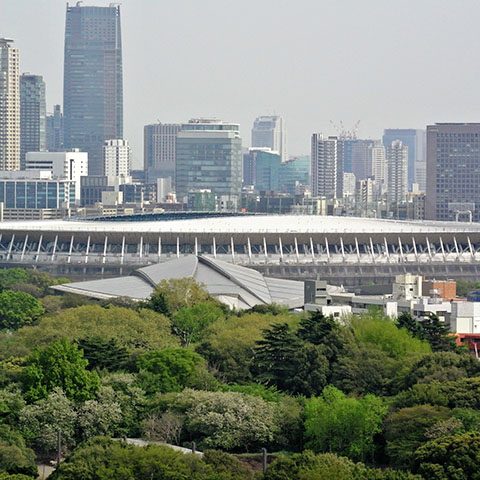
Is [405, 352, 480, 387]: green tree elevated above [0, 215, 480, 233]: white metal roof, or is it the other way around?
[0, 215, 480, 233]: white metal roof

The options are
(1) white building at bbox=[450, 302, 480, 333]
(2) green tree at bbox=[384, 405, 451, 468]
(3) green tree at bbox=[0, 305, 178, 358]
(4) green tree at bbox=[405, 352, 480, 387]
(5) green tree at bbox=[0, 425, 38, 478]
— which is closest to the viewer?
(5) green tree at bbox=[0, 425, 38, 478]

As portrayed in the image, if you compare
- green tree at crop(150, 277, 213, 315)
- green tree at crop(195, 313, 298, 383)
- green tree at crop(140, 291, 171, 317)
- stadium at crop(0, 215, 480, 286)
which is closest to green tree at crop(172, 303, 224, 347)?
green tree at crop(140, 291, 171, 317)

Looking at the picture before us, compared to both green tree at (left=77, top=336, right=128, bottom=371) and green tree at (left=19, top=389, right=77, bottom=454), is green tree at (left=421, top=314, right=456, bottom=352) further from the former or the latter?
green tree at (left=19, top=389, right=77, bottom=454)

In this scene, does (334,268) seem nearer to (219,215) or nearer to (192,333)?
(219,215)

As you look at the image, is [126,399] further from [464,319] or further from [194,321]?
[464,319]

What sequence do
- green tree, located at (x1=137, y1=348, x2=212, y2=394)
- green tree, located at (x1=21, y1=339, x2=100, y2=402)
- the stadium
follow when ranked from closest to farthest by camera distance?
green tree, located at (x1=21, y1=339, x2=100, y2=402) < green tree, located at (x1=137, y1=348, x2=212, y2=394) < the stadium

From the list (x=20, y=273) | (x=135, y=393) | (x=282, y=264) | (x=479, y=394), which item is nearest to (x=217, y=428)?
(x=135, y=393)

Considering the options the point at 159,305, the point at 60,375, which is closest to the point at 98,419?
the point at 60,375
